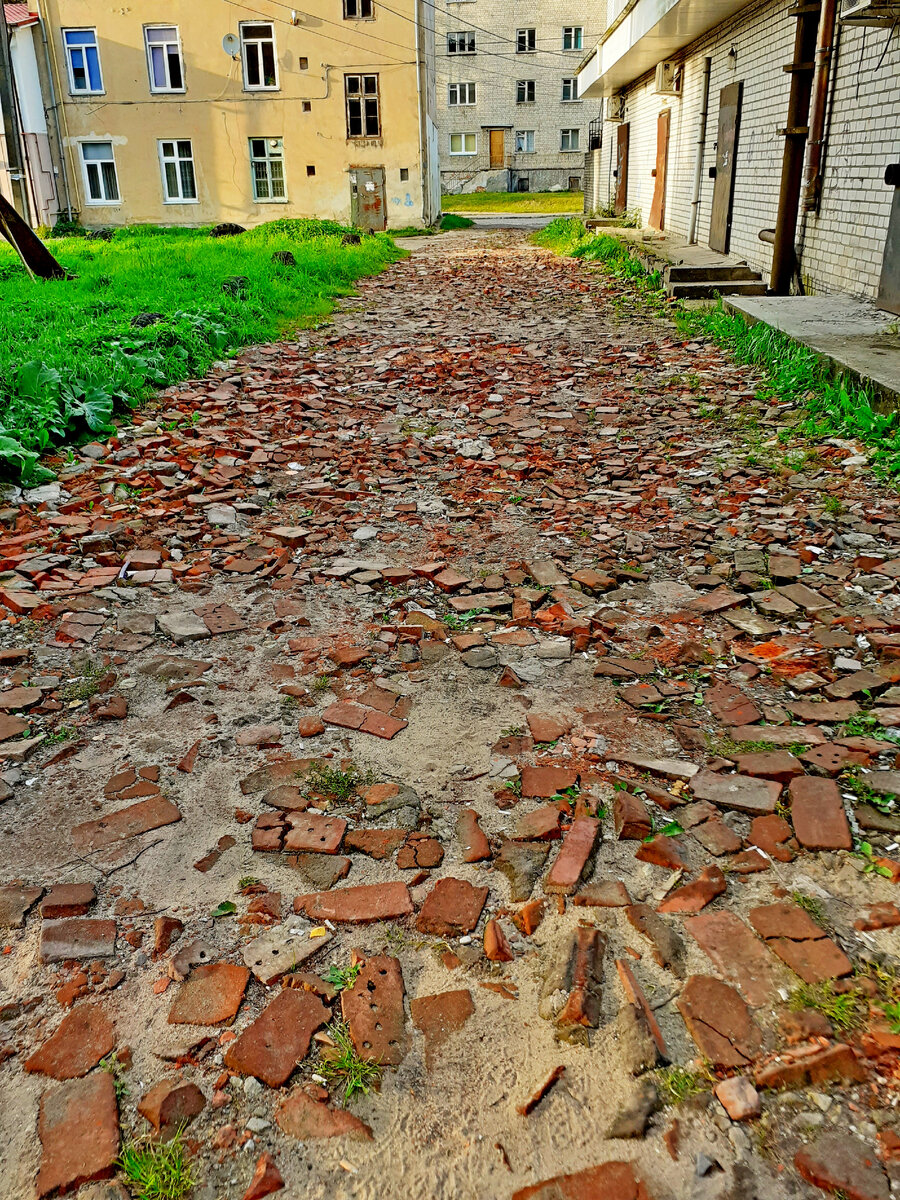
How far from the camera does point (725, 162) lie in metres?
13.6

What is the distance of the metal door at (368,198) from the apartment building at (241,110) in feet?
0.10

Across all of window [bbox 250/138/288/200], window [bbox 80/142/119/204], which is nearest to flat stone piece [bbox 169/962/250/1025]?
window [bbox 250/138/288/200]

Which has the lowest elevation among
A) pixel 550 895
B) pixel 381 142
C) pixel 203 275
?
pixel 550 895

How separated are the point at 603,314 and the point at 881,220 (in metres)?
4.13

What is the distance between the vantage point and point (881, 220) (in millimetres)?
8484

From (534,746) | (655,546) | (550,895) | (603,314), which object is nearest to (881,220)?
(603,314)

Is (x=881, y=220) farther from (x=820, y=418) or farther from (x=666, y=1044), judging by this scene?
(x=666, y=1044)

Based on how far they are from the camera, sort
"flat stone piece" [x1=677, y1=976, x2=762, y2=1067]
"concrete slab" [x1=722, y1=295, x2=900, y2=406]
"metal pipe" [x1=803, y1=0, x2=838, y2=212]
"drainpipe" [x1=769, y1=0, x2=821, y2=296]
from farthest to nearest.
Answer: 1. "drainpipe" [x1=769, y1=0, x2=821, y2=296]
2. "metal pipe" [x1=803, y1=0, x2=838, y2=212]
3. "concrete slab" [x1=722, y1=295, x2=900, y2=406]
4. "flat stone piece" [x1=677, y1=976, x2=762, y2=1067]

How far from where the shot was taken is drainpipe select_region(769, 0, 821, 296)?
9961 mm

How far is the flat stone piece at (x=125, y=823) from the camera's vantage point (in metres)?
2.65

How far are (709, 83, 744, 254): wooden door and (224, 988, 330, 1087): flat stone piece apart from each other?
1411cm

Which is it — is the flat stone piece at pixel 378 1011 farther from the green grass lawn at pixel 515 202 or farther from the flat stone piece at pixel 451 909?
the green grass lawn at pixel 515 202

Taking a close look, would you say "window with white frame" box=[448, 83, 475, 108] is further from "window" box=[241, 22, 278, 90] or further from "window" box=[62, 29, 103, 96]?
"window" box=[62, 29, 103, 96]

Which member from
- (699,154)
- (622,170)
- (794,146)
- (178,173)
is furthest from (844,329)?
(178,173)
